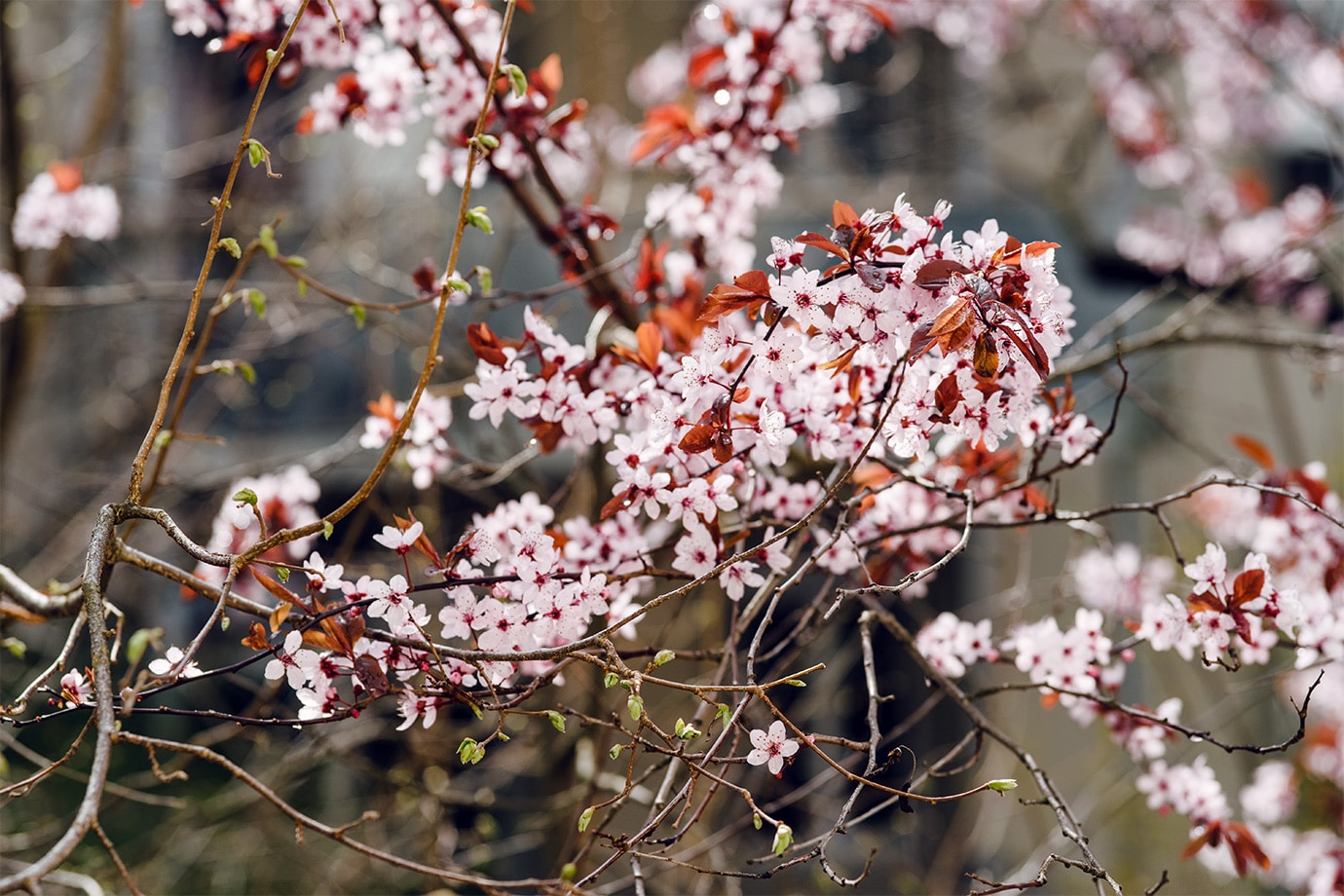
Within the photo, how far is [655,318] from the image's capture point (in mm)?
2074

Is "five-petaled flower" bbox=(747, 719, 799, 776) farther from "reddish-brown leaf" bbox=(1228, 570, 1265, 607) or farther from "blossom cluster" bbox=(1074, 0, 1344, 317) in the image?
"blossom cluster" bbox=(1074, 0, 1344, 317)

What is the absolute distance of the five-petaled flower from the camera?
1.42m

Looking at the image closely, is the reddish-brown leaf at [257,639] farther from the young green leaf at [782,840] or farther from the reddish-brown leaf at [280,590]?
the young green leaf at [782,840]

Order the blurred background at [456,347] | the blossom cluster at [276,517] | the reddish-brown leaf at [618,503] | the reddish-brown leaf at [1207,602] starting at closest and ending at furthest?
the reddish-brown leaf at [618,503] → the reddish-brown leaf at [1207,602] → the blossom cluster at [276,517] → the blurred background at [456,347]

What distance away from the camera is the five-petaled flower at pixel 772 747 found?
1.42 meters

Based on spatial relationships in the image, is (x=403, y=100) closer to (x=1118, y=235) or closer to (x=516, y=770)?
(x=516, y=770)

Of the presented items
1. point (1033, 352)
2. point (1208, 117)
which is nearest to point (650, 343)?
point (1033, 352)

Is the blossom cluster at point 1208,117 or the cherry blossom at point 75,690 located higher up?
the blossom cluster at point 1208,117

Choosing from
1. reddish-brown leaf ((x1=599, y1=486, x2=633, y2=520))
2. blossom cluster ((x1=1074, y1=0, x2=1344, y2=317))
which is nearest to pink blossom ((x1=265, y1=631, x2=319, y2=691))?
reddish-brown leaf ((x1=599, y1=486, x2=633, y2=520))

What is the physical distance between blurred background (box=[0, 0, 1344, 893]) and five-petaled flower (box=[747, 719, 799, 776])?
248 cm

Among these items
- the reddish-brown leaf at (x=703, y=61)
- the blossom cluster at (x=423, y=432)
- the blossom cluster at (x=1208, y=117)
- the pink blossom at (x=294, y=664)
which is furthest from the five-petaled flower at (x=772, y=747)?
the blossom cluster at (x=1208, y=117)

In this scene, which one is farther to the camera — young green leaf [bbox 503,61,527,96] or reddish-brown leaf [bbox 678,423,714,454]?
young green leaf [bbox 503,61,527,96]

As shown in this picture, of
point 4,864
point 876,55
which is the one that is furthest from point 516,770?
point 876,55

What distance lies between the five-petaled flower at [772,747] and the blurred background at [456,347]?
97.5 inches
